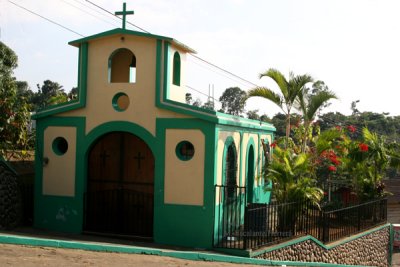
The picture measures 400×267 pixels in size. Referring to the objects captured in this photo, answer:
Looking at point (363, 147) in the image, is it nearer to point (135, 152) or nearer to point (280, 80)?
point (280, 80)

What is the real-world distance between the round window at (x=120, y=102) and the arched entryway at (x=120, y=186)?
680mm

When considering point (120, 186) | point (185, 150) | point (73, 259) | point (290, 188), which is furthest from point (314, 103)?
point (73, 259)

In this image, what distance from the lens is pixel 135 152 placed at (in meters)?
12.8

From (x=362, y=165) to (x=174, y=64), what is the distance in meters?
8.12

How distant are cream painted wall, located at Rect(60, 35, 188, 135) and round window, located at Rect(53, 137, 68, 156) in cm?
70

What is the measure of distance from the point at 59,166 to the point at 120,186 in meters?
1.62

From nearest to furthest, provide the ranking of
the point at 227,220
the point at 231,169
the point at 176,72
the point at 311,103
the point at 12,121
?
the point at 227,220 < the point at 231,169 < the point at 176,72 < the point at 12,121 < the point at 311,103

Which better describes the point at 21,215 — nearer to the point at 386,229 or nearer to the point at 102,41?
the point at 102,41

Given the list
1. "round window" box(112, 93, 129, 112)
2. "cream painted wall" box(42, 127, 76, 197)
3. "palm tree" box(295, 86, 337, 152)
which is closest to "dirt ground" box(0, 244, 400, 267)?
"cream painted wall" box(42, 127, 76, 197)

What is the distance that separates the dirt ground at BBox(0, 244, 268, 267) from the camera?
7859 mm

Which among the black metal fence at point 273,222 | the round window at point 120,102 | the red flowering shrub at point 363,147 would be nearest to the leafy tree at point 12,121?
the round window at point 120,102

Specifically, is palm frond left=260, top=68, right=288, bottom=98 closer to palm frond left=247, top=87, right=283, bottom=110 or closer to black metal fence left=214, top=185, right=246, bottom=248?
palm frond left=247, top=87, right=283, bottom=110

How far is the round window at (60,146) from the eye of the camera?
1312cm

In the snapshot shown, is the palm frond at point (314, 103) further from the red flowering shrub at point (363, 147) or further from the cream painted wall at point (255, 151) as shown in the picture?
the red flowering shrub at point (363, 147)
